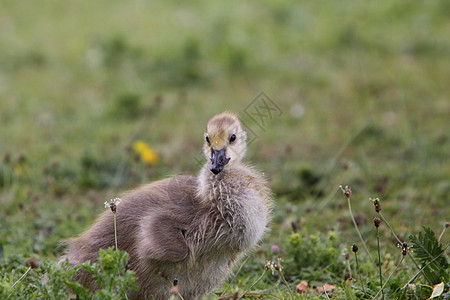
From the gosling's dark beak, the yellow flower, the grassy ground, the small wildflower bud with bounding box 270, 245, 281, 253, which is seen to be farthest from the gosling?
the yellow flower

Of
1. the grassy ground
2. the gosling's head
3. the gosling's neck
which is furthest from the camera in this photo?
the grassy ground

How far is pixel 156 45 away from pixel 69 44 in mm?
1600

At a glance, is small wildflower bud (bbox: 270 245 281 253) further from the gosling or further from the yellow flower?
the yellow flower

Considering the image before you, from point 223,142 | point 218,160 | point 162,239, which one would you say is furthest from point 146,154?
point 162,239

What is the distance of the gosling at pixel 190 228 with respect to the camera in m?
3.70

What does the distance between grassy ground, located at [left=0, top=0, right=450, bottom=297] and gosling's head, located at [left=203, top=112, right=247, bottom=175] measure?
1.39 ft

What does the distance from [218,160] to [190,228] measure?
1.63 ft

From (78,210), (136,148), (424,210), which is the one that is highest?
(424,210)

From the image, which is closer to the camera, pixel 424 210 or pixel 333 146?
pixel 424 210

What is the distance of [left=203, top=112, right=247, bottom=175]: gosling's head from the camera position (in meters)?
3.97

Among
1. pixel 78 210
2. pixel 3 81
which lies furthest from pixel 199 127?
pixel 3 81

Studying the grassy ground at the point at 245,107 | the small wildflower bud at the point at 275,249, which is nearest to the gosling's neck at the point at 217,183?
the grassy ground at the point at 245,107

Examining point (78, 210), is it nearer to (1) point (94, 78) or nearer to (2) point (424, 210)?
(2) point (424, 210)

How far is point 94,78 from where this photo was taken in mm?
9805
